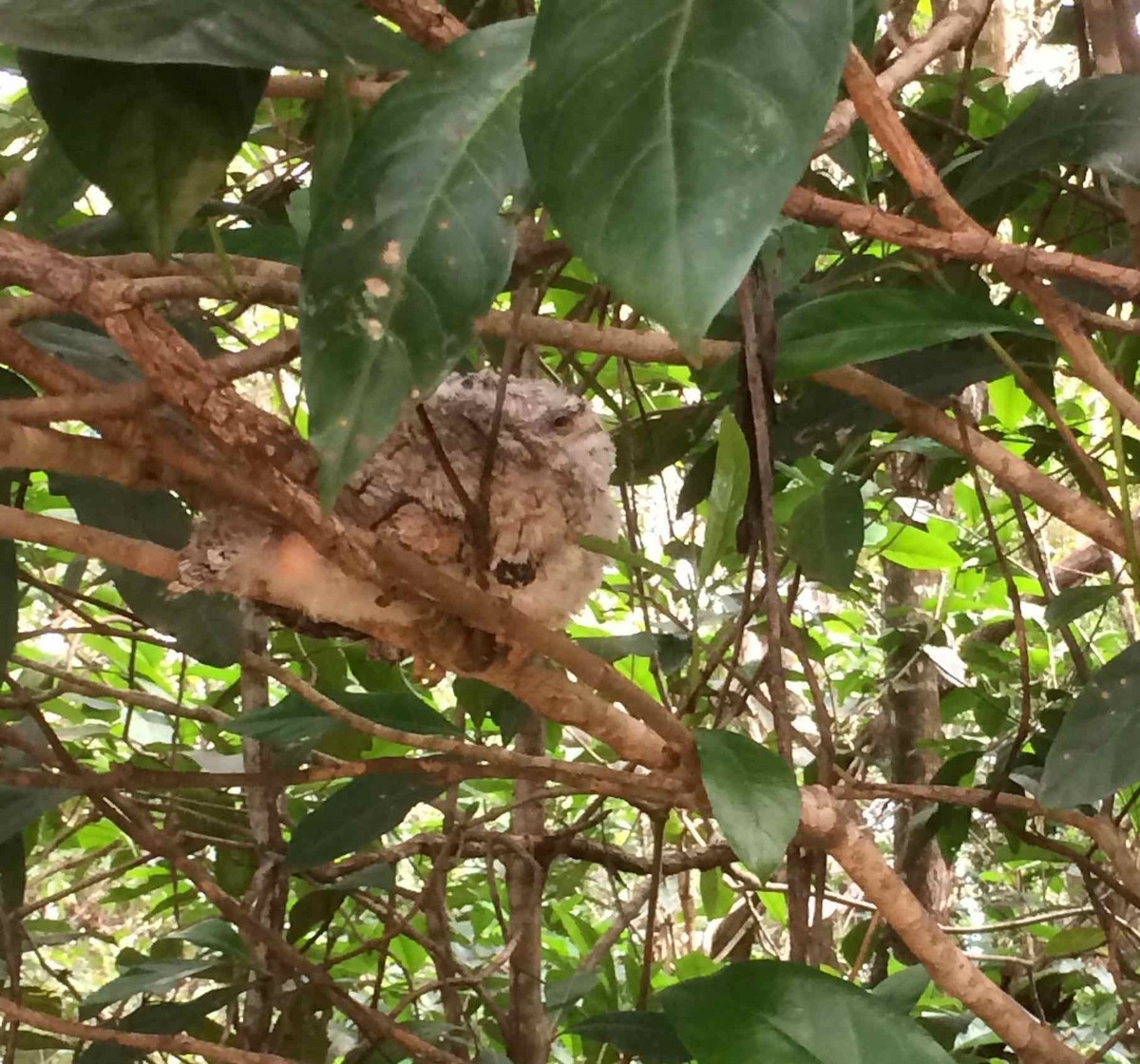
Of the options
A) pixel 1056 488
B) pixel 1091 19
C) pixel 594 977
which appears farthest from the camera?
pixel 594 977

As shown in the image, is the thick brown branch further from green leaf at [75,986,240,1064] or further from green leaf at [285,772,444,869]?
green leaf at [75,986,240,1064]

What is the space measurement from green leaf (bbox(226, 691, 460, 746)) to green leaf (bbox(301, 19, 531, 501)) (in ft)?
1.50

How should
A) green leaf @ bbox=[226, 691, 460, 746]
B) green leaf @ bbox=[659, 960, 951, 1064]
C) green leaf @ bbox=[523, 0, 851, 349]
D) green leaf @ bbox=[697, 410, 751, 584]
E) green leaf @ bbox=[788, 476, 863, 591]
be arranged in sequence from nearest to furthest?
1. green leaf @ bbox=[523, 0, 851, 349]
2. green leaf @ bbox=[659, 960, 951, 1064]
3. green leaf @ bbox=[697, 410, 751, 584]
4. green leaf @ bbox=[226, 691, 460, 746]
5. green leaf @ bbox=[788, 476, 863, 591]

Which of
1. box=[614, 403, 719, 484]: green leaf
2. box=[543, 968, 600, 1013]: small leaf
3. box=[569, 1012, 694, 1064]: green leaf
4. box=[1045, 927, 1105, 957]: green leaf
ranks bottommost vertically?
box=[569, 1012, 694, 1064]: green leaf

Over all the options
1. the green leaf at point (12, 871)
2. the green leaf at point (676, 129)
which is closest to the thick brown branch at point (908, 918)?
the green leaf at point (676, 129)

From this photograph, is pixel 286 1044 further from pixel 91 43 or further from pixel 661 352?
pixel 91 43

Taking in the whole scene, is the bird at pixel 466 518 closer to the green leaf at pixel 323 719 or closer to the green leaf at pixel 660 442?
the green leaf at pixel 323 719

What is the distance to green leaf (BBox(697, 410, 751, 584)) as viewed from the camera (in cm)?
62

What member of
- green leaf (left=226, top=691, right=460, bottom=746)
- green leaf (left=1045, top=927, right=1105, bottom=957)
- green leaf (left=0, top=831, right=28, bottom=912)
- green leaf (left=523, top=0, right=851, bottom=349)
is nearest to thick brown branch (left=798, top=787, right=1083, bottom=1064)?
green leaf (left=226, top=691, right=460, bottom=746)

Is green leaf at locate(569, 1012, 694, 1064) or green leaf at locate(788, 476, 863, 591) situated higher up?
green leaf at locate(788, 476, 863, 591)

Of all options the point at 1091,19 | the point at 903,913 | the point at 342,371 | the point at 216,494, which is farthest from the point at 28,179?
the point at 1091,19

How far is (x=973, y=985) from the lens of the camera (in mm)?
600

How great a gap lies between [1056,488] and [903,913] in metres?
0.30

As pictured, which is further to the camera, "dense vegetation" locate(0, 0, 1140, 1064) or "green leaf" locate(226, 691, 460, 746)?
"green leaf" locate(226, 691, 460, 746)
